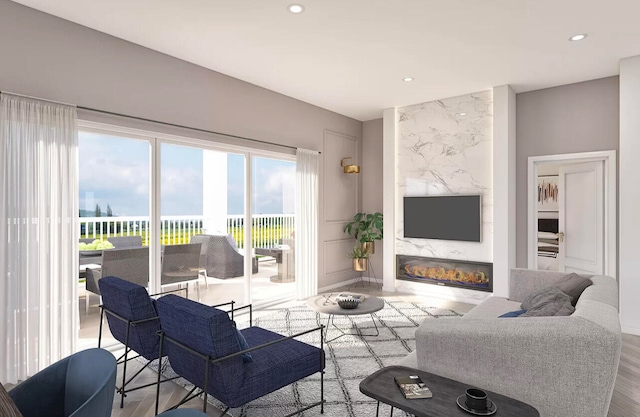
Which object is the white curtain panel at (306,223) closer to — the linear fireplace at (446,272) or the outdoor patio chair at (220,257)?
the outdoor patio chair at (220,257)

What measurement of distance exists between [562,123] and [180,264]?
535 centimetres

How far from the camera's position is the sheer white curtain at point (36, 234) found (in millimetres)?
2994

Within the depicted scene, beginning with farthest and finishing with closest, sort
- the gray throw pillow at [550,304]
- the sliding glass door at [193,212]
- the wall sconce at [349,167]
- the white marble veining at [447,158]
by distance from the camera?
the wall sconce at [349,167], the white marble veining at [447,158], the sliding glass door at [193,212], the gray throw pillow at [550,304]

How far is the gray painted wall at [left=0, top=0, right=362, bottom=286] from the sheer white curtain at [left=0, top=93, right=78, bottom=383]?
0.28m

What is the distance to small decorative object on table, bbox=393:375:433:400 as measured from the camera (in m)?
1.72

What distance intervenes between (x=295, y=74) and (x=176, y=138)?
5.48 feet

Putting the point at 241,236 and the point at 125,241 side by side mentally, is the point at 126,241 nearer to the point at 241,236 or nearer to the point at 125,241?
the point at 125,241

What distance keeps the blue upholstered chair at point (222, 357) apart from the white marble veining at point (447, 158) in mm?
3855

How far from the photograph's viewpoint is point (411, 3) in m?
3.09

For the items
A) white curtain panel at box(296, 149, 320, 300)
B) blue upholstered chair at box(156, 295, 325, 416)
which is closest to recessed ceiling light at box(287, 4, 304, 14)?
blue upholstered chair at box(156, 295, 325, 416)

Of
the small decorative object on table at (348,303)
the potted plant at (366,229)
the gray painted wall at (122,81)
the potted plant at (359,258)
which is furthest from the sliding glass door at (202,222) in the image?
the potted plant at (366,229)

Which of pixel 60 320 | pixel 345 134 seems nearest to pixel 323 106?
pixel 345 134

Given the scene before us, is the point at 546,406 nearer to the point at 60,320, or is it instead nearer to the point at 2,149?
the point at 60,320

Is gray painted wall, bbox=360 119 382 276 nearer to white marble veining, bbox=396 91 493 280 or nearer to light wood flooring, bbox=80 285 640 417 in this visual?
white marble veining, bbox=396 91 493 280
